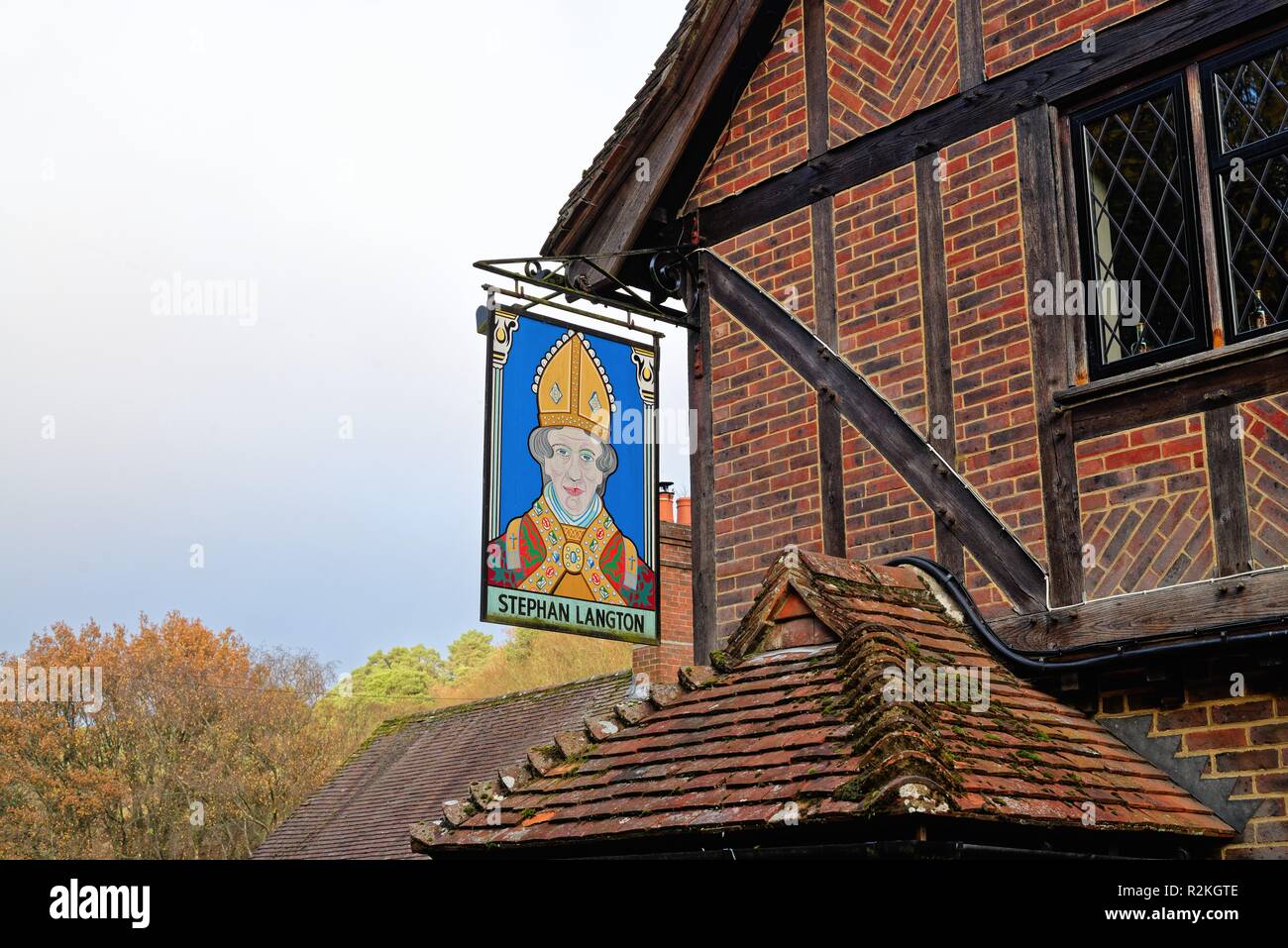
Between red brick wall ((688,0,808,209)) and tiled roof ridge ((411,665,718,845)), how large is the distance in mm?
3291

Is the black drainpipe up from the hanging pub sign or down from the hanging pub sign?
down

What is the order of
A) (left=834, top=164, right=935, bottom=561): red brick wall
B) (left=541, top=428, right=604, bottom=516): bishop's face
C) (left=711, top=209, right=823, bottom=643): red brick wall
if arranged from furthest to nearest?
(left=711, top=209, right=823, bottom=643): red brick wall → (left=541, top=428, right=604, bottom=516): bishop's face → (left=834, top=164, right=935, bottom=561): red brick wall

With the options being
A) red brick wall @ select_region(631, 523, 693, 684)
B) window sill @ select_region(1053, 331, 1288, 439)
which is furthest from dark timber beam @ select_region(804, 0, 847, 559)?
red brick wall @ select_region(631, 523, 693, 684)

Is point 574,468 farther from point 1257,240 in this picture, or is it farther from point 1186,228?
point 1257,240

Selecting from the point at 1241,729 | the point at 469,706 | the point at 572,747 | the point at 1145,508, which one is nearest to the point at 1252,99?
the point at 1145,508

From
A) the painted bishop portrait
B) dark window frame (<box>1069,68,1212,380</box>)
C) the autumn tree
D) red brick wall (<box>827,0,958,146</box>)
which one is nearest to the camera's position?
dark window frame (<box>1069,68,1212,380</box>)

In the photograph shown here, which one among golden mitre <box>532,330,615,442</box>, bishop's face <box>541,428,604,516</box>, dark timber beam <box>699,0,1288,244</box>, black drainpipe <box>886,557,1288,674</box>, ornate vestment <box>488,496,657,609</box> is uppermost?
dark timber beam <box>699,0,1288,244</box>

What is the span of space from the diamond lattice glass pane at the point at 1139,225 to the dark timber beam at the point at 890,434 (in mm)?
1039

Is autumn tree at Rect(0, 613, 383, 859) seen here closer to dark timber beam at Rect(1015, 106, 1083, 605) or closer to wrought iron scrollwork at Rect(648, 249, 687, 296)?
wrought iron scrollwork at Rect(648, 249, 687, 296)

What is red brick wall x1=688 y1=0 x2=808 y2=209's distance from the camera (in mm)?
8797

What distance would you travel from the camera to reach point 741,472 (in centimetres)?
865

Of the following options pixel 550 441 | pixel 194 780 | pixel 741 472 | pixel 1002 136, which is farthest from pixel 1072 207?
pixel 194 780

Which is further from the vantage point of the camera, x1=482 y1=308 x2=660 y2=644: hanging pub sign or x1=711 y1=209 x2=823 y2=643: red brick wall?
x1=711 y1=209 x2=823 y2=643: red brick wall
